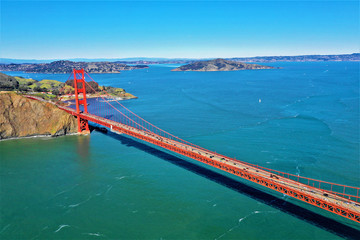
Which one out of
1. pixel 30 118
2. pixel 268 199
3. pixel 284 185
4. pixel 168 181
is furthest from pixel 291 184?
pixel 30 118

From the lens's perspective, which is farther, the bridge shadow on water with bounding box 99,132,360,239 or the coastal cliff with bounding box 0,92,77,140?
the coastal cliff with bounding box 0,92,77,140

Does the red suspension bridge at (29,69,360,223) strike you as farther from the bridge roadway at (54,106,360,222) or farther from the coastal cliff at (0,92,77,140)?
the coastal cliff at (0,92,77,140)

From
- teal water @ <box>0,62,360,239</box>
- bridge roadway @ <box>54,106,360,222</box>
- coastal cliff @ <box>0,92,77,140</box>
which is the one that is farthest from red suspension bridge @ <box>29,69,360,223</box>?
coastal cliff @ <box>0,92,77,140</box>

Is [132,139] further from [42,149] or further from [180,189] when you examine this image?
[180,189]

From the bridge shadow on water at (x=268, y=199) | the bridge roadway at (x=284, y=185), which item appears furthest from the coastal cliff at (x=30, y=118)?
the bridge roadway at (x=284, y=185)

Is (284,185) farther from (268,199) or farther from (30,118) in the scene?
(30,118)

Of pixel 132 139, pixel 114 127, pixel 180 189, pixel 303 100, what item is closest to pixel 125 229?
pixel 180 189

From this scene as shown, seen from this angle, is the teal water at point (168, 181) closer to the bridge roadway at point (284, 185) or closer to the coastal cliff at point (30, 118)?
the coastal cliff at point (30, 118)
